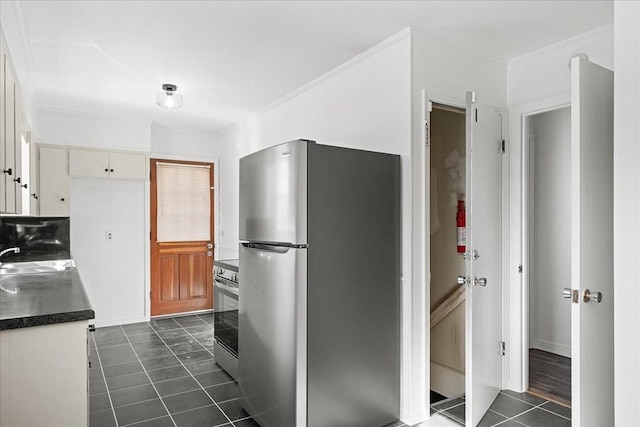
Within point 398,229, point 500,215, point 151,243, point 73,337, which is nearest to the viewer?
point 73,337

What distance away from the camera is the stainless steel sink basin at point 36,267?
10.8 feet

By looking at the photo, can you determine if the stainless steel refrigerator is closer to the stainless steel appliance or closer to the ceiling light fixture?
the stainless steel appliance

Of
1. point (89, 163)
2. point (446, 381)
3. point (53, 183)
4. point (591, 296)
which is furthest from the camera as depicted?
point (89, 163)

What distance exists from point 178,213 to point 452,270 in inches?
144

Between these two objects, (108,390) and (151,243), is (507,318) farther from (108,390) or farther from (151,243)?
(151,243)

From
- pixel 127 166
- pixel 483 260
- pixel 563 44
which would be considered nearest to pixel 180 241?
pixel 127 166

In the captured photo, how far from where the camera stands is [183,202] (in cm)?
559

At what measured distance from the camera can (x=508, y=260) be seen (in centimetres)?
303

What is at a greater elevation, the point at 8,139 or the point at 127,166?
the point at 127,166

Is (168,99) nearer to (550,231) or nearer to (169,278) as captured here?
(169,278)

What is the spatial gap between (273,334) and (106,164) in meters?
3.60

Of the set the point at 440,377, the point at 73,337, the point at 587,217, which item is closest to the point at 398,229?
the point at 587,217

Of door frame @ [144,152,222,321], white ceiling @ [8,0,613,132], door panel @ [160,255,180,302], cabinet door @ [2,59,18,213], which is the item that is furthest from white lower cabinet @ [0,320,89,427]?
door panel @ [160,255,180,302]

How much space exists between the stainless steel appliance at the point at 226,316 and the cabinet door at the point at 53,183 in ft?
7.42
